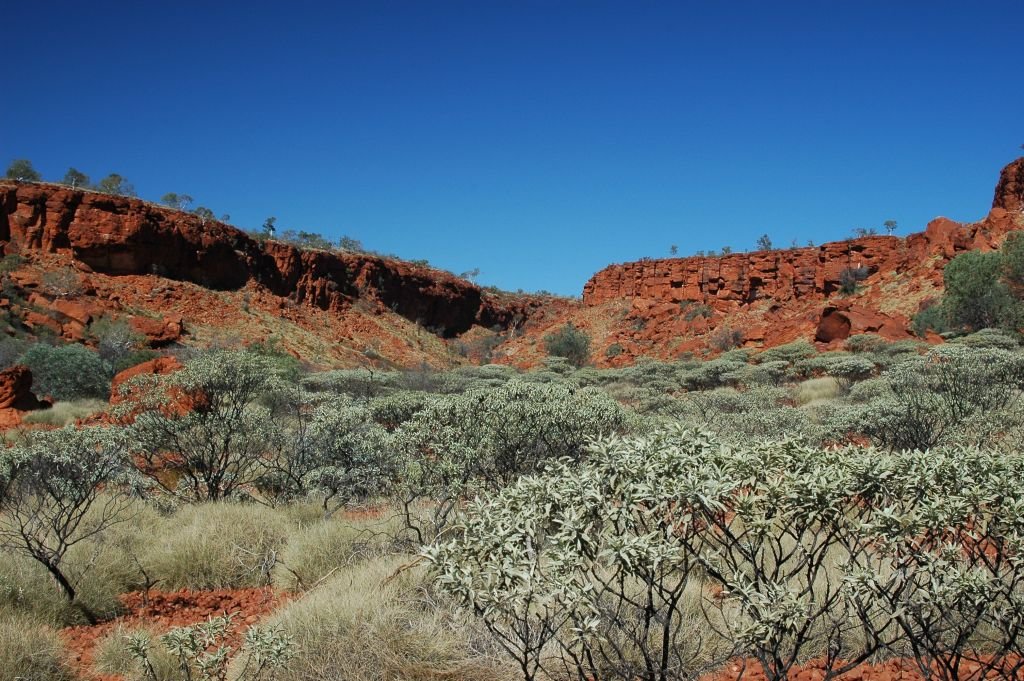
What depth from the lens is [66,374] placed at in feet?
67.1

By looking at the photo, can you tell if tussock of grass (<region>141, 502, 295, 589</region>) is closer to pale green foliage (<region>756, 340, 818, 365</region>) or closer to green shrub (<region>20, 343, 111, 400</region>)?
green shrub (<region>20, 343, 111, 400</region>)

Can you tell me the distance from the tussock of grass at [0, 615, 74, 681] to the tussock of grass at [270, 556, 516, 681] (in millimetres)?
1502

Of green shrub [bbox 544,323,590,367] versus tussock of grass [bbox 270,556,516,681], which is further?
green shrub [bbox 544,323,590,367]

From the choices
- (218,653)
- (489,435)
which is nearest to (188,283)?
(489,435)

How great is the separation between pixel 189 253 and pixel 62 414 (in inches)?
1053

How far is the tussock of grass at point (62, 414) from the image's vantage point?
14.9 meters

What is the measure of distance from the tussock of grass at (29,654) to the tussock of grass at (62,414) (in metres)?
10.2

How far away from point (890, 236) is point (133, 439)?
49.4 metres

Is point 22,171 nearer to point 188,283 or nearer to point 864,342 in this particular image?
point 188,283

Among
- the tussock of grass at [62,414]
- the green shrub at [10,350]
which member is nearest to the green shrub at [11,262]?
the green shrub at [10,350]

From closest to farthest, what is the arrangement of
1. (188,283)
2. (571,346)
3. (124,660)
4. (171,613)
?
(124,660)
(171,613)
(188,283)
(571,346)

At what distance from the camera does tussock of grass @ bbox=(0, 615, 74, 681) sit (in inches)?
179

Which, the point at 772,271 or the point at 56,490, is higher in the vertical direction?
the point at 772,271

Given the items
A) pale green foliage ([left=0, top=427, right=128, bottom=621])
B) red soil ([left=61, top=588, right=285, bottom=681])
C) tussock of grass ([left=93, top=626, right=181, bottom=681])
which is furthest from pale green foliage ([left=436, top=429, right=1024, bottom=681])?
pale green foliage ([left=0, top=427, right=128, bottom=621])
